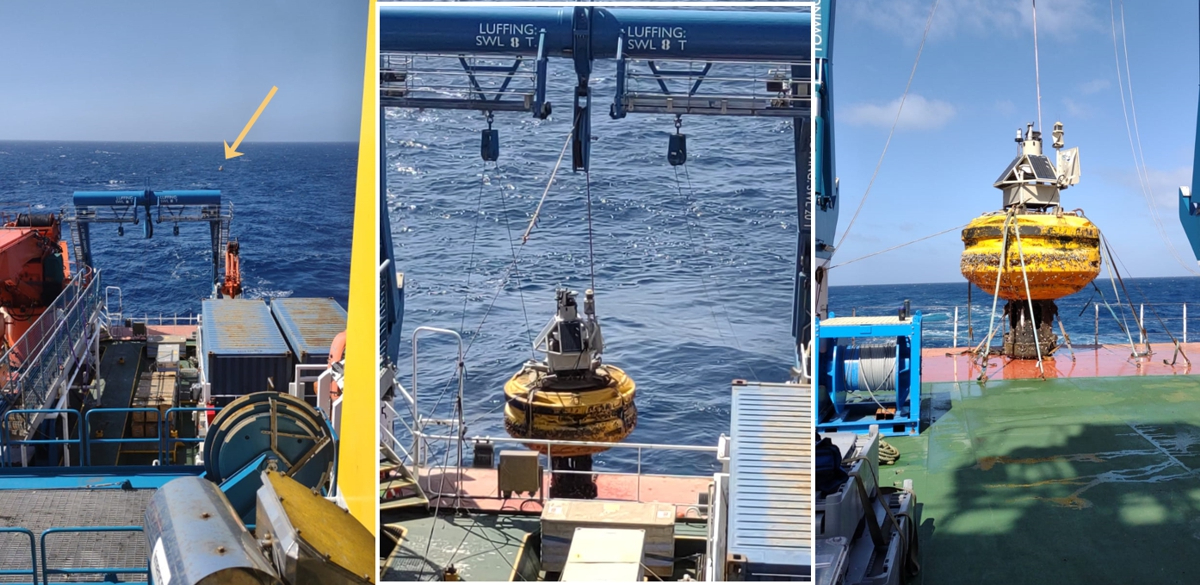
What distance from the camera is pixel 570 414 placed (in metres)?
4.59

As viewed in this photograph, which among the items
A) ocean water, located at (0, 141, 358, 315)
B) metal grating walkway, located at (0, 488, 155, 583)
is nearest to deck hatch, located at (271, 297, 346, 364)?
metal grating walkway, located at (0, 488, 155, 583)

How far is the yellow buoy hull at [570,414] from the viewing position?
458 cm

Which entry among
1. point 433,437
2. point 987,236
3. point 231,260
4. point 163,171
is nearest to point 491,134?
point 433,437

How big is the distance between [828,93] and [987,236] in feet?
38.6

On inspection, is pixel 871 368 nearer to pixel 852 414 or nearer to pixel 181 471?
pixel 852 414

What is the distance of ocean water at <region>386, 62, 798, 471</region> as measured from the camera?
438 cm

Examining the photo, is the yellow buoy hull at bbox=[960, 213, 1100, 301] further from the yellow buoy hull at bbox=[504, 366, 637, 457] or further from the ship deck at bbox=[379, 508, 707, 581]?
the ship deck at bbox=[379, 508, 707, 581]

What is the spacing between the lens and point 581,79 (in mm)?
4414

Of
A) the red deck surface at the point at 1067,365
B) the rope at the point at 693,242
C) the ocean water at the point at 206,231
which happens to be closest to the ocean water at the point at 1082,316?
the red deck surface at the point at 1067,365

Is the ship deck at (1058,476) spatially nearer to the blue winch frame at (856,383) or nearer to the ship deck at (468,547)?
the blue winch frame at (856,383)

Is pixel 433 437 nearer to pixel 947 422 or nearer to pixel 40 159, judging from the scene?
pixel 947 422

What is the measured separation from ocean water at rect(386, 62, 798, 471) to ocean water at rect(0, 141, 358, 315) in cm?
2342

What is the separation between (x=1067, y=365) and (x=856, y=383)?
17.4 ft

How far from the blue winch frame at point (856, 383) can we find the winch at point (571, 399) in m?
7.20
